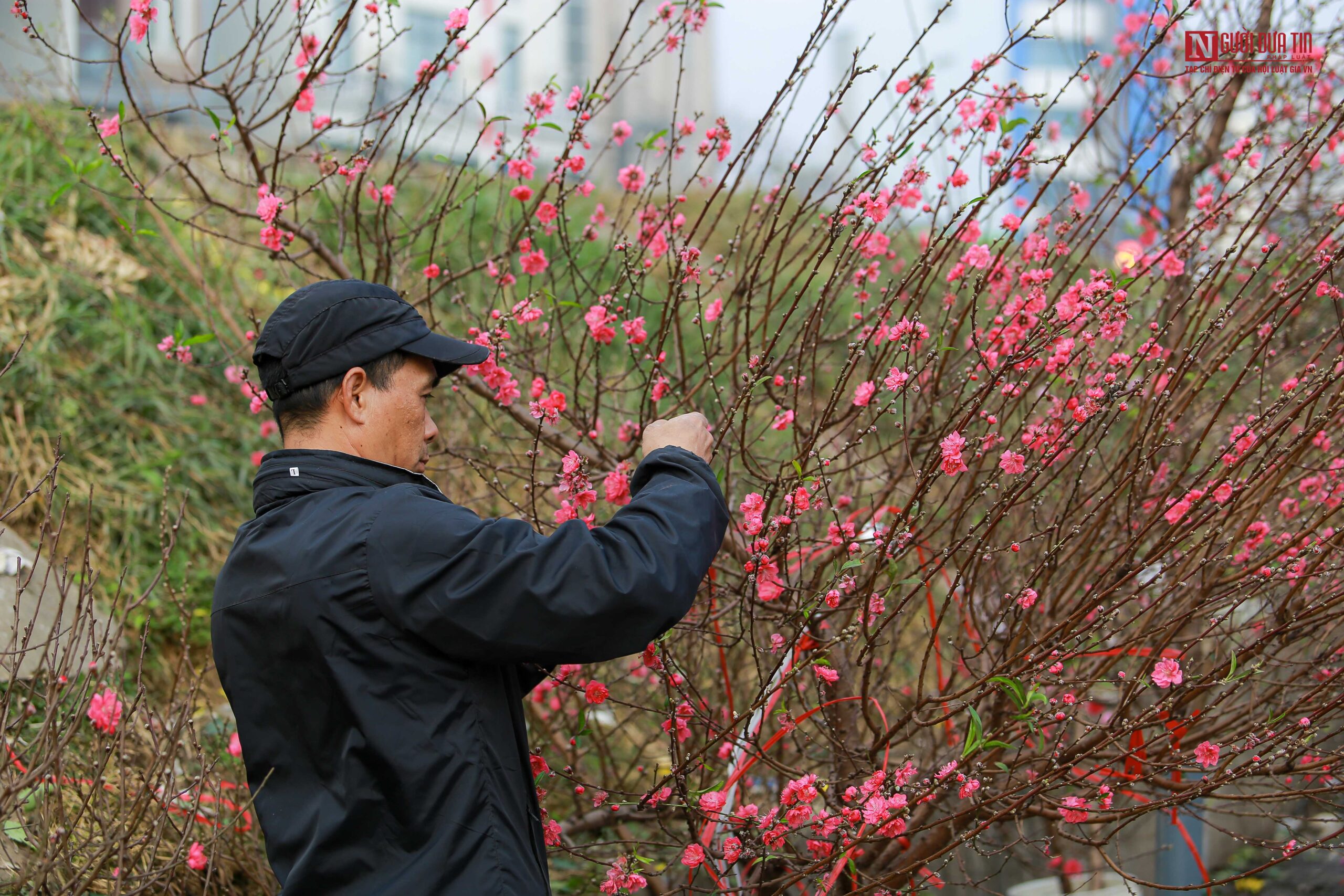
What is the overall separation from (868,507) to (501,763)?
80.9 inches

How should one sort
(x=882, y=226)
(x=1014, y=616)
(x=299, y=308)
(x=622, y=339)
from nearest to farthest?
(x=299, y=308)
(x=1014, y=616)
(x=882, y=226)
(x=622, y=339)

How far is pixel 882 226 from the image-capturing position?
346 centimetres

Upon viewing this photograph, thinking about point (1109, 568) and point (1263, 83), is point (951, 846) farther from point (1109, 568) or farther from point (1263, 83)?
point (1263, 83)

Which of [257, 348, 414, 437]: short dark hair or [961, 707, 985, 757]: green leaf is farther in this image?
[961, 707, 985, 757]: green leaf

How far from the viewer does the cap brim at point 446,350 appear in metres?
1.84

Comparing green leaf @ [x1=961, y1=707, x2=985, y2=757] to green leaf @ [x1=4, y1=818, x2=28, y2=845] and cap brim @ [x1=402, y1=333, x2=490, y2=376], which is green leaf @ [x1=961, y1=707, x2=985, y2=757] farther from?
green leaf @ [x1=4, y1=818, x2=28, y2=845]

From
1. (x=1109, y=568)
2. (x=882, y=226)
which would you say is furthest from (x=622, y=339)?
(x=1109, y=568)

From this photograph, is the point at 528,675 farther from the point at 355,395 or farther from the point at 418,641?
the point at 355,395

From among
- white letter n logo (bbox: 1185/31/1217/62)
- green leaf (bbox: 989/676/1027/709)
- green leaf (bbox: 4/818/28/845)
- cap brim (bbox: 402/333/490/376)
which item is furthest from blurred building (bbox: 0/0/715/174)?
green leaf (bbox: 4/818/28/845)

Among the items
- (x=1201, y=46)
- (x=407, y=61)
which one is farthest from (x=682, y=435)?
(x=407, y=61)

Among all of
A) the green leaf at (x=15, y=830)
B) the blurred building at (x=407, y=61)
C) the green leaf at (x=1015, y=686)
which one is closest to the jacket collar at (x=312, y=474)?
the blurred building at (x=407, y=61)

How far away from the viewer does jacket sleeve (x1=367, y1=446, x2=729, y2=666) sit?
1.57m

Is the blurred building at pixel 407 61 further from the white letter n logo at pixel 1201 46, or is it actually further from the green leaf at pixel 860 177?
the white letter n logo at pixel 1201 46

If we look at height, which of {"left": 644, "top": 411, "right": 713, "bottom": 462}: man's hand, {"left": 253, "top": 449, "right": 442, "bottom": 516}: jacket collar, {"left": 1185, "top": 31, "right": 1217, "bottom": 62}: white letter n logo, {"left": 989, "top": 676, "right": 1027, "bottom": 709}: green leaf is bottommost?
{"left": 989, "top": 676, "right": 1027, "bottom": 709}: green leaf
